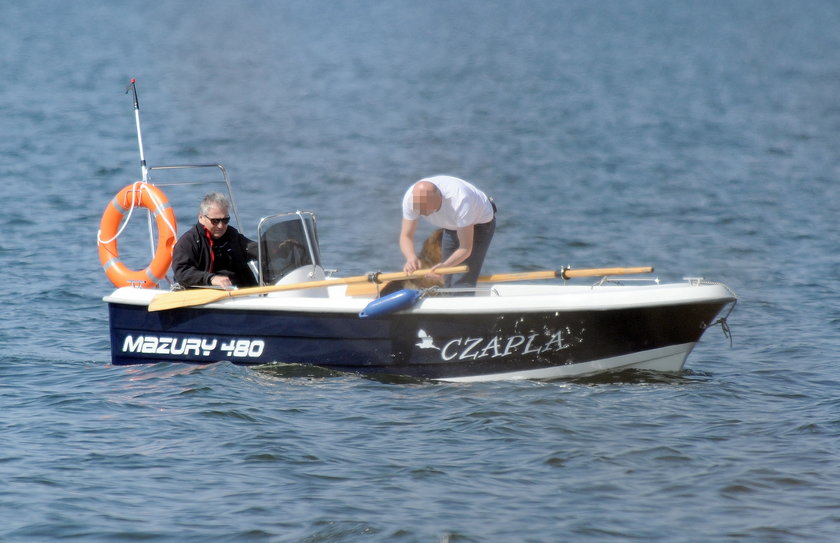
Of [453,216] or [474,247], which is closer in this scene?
[453,216]

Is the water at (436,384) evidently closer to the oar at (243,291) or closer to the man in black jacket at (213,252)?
the oar at (243,291)

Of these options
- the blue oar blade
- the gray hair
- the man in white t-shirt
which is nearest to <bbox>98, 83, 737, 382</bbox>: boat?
the blue oar blade

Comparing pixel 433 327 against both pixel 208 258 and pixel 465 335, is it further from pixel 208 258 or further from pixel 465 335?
pixel 208 258

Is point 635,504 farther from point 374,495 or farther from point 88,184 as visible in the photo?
point 88,184

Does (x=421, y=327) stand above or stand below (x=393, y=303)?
below

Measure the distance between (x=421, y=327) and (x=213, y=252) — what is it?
5.92ft

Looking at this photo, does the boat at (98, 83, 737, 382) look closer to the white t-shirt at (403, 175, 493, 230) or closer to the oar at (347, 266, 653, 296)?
the oar at (347, 266, 653, 296)

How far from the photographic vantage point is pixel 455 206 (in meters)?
Answer: 8.66

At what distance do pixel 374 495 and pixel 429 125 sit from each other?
26233 millimetres

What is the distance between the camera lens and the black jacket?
29.7ft

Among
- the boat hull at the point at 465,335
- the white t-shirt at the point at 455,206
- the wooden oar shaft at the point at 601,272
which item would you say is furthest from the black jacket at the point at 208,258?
the wooden oar shaft at the point at 601,272

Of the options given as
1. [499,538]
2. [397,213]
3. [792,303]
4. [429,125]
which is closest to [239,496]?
[499,538]

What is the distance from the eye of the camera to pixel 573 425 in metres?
7.62

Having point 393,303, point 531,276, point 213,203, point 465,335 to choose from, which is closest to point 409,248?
point 393,303
